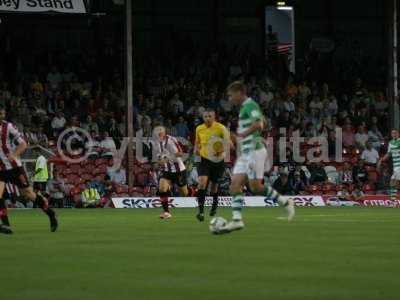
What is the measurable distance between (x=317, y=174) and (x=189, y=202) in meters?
5.03

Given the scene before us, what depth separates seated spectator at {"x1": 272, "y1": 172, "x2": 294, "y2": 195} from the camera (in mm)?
36469

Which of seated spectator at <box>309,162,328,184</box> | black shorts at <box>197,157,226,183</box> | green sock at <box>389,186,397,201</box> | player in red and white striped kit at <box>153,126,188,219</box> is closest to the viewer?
black shorts at <box>197,157,226,183</box>

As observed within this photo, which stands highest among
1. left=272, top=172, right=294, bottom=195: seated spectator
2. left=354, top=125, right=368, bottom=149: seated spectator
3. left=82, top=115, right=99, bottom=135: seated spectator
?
left=82, top=115, right=99, bottom=135: seated spectator

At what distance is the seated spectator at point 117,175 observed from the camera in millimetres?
35875

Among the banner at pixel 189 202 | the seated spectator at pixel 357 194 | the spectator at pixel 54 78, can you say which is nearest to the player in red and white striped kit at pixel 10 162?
the banner at pixel 189 202

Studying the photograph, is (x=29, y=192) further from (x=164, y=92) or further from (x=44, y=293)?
(x=164, y=92)

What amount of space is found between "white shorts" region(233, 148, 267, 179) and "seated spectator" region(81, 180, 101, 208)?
17.2 meters

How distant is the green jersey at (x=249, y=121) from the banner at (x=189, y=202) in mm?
16887

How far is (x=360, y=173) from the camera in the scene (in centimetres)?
3784

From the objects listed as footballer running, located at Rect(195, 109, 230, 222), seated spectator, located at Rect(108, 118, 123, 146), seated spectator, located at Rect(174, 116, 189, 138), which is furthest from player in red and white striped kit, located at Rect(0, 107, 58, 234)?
seated spectator, located at Rect(174, 116, 189, 138)

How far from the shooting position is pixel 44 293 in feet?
32.8

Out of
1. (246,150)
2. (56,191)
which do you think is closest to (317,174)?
(56,191)

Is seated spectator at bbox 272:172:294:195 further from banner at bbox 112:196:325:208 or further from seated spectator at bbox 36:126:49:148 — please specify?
seated spectator at bbox 36:126:49:148

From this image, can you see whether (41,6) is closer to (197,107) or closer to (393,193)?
(197,107)
